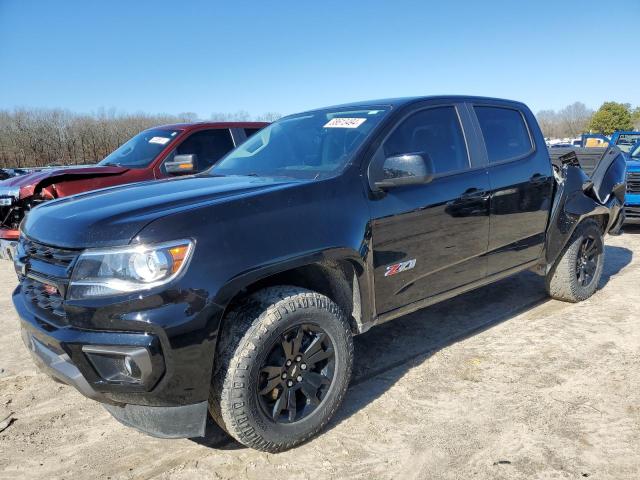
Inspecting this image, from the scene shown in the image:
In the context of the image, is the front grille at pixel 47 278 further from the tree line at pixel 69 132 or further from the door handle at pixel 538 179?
the tree line at pixel 69 132

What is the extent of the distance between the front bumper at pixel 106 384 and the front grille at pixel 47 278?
54 mm

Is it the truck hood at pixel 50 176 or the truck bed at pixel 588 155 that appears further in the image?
the truck hood at pixel 50 176

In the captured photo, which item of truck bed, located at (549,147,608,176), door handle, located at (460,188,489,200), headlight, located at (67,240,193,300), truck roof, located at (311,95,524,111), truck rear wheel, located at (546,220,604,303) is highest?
truck roof, located at (311,95,524,111)

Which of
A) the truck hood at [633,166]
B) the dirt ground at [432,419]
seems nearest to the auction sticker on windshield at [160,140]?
the dirt ground at [432,419]

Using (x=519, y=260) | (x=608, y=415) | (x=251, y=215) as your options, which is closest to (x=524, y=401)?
(x=608, y=415)

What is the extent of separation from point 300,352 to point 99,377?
37.8 inches

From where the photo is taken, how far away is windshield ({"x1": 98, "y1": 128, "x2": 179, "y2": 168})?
6.38 m

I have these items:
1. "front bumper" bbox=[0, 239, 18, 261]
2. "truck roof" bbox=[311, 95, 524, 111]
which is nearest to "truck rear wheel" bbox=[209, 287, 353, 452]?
"truck roof" bbox=[311, 95, 524, 111]

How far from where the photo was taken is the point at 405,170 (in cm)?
278

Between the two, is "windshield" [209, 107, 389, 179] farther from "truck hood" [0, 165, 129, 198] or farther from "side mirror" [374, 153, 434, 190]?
"truck hood" [0, 165, 129, 198]

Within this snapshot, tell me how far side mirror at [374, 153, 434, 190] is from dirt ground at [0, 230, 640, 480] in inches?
53.2

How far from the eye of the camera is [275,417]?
2.50 metres

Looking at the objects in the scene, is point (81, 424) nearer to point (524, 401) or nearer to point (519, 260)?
point (524, 401)

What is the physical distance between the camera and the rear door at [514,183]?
376cm
